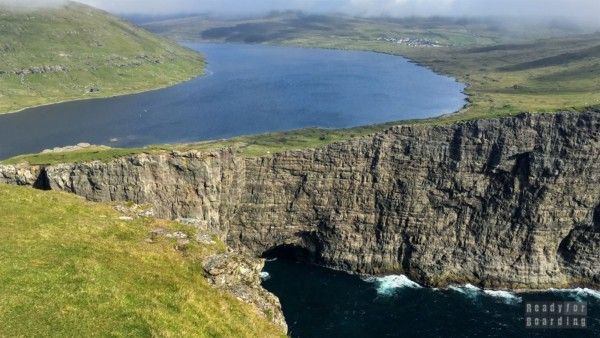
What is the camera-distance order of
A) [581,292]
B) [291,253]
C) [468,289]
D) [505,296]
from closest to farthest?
[505,296], [581,292], [468,289], [291,253]

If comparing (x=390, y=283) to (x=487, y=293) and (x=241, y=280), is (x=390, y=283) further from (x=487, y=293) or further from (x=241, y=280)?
(x=241, y=280)

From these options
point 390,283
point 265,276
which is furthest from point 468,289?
point 265,276

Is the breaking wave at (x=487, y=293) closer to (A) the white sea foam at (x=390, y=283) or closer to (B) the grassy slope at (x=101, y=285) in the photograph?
(A) the white sea foam at (x=390, y=283)

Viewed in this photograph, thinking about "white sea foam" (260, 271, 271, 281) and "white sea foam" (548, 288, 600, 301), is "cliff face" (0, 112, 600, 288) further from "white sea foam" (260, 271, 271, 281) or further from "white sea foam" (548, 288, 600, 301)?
"white sea foam" (260, 271, 271, 281)

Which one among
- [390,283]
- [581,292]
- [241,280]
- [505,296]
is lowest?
[581,292]

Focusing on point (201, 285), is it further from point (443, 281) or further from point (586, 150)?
point (586, 150)

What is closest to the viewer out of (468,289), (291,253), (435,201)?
(468,289)

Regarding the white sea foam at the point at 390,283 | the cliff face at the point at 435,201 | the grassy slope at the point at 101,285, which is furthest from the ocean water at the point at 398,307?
the grassy slope at the point at 101,285

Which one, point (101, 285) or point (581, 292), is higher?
point (101, 285)
